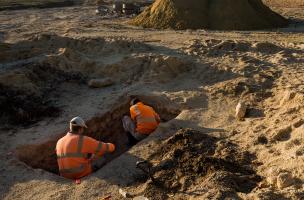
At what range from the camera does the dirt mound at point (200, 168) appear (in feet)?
17.7

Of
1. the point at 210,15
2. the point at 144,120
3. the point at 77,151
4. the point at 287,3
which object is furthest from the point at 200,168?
the point at 287,3

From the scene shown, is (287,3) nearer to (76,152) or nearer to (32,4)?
(32,4)

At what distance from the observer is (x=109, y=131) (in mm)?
8688

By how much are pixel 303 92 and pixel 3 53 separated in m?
7.20

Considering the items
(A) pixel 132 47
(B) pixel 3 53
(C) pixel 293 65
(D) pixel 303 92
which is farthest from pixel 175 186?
(B) pixel 3 53

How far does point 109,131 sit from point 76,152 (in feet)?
7.62

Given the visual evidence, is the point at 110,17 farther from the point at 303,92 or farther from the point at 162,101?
the point at 303,92

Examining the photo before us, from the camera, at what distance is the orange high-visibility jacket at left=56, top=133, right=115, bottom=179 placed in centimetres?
636

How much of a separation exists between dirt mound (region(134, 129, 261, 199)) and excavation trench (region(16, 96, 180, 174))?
1477mm

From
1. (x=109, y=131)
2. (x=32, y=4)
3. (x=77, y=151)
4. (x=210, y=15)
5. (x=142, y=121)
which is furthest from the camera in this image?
(x=32, y=4)

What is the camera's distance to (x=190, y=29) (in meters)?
14.4

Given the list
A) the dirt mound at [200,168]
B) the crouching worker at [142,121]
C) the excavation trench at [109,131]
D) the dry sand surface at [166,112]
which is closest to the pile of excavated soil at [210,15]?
the dry sand surface at [166,112]

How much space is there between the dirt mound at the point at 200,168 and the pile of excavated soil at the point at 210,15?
319 inches

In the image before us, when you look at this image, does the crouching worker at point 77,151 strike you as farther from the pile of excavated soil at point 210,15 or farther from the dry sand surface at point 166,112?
the pile of excavated soil at point 210,15
